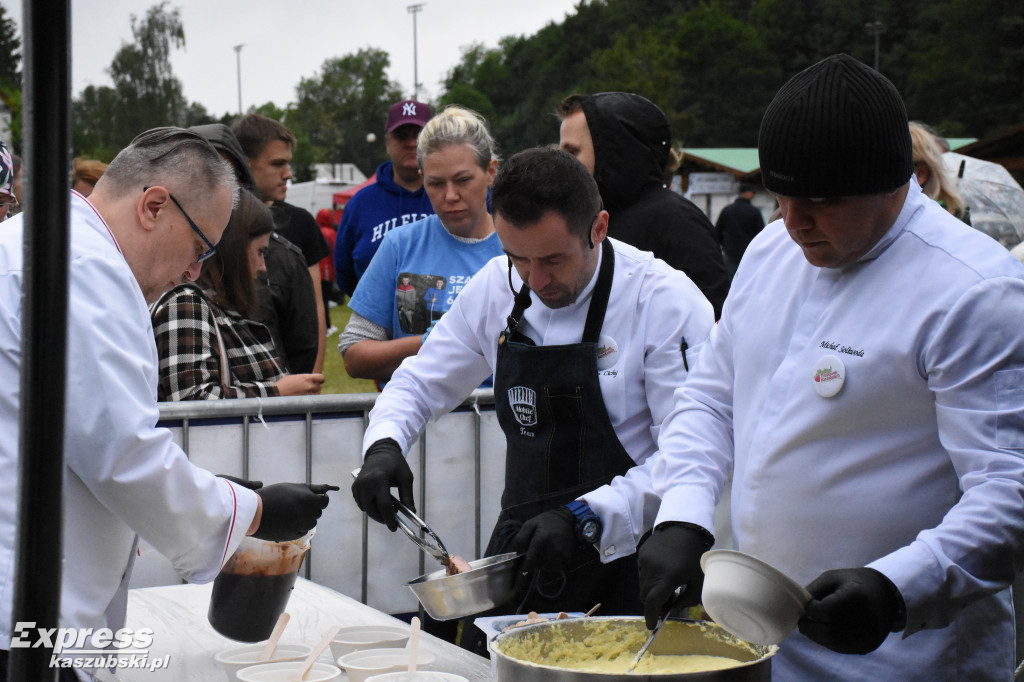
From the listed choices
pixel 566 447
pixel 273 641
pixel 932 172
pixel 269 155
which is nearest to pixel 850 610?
pixel 566 447

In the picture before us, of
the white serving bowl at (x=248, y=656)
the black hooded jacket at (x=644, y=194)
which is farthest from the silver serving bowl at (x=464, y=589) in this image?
the black hooded jacket at (x=644, y=194)

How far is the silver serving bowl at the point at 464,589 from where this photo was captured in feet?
6.78

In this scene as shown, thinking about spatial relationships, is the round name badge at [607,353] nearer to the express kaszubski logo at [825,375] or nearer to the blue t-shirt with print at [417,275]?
the express kaszubski logo at [825,375]

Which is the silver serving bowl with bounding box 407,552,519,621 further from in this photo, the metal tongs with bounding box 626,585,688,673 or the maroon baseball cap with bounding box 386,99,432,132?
the maroon baseball cap with bounding box 386,99,432,132

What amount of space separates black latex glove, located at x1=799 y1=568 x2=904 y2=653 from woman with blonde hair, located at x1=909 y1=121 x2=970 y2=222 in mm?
2969

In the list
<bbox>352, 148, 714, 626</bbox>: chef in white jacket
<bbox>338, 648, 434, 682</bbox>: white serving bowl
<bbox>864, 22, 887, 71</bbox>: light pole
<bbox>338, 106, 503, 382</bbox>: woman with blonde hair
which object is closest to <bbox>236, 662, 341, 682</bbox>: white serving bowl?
<bbox>338, 648, 434, 682</bbox>: white serving bowl

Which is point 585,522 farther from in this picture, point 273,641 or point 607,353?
point 273,641

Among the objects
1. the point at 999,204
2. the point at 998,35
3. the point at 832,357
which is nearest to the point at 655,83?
the point at 998,35

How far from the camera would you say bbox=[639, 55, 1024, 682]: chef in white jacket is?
1.53 meters

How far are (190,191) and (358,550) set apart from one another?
2.00m

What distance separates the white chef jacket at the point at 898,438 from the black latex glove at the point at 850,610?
43 millimetres

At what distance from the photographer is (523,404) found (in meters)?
2.54

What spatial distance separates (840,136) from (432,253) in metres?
2.57

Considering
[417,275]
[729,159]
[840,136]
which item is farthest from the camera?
[729,159]
